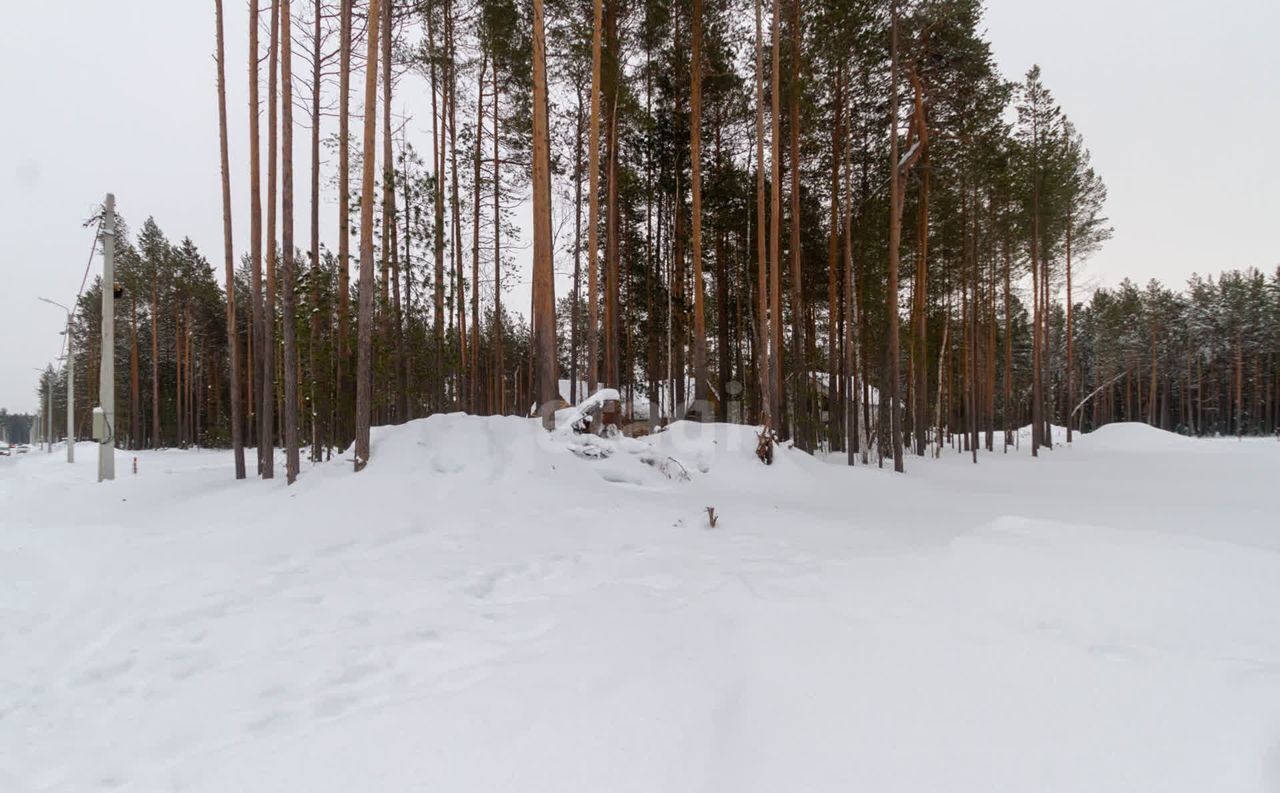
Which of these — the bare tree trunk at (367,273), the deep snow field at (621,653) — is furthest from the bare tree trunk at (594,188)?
the deep snow field at (621,653)

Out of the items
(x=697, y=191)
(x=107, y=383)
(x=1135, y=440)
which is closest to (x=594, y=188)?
(x=697, y=191)

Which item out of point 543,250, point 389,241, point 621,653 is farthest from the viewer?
point 389,241

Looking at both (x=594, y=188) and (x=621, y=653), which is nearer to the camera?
(x=621, y=653)

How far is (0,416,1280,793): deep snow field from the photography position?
6.61 ft

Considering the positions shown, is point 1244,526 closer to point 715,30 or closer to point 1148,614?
point 1148,614

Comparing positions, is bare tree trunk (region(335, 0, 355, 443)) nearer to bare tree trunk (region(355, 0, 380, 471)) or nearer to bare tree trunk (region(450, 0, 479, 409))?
bare tree trunk (region(355, 0, 380, 471))

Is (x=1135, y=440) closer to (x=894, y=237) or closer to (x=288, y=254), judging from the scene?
(x=894, y=237)

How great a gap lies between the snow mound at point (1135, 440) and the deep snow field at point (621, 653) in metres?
21.6

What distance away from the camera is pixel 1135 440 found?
2381cm

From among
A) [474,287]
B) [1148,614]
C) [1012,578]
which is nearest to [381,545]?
[1012,578]

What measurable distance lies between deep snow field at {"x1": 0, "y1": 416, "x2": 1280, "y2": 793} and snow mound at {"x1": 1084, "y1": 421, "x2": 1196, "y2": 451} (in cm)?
2155

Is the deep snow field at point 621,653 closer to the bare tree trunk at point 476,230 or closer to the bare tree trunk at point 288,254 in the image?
the bare tree trunk at point 288,254

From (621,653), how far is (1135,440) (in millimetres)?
30724

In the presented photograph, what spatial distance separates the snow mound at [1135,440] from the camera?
2255 centimetres
